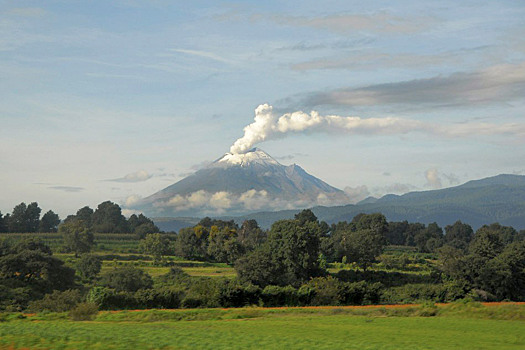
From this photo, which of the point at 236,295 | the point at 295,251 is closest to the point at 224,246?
the point at 295,251

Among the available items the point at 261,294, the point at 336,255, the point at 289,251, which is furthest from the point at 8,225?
the point at 261,294

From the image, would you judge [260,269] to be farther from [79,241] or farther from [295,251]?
[79,241]

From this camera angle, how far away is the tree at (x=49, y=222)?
6372 inches

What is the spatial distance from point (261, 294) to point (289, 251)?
72.2 feet

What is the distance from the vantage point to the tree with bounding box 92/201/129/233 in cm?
16800

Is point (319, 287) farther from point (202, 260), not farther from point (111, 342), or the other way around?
point (202, 260)

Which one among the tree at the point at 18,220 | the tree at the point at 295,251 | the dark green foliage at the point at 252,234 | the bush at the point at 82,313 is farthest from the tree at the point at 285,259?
the tree at the point at 18,220

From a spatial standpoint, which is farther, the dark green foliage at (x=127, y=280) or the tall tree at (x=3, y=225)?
the tall tree at (x=3, y=225)

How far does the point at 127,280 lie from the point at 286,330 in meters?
37.7

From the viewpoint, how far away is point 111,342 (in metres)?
22.2

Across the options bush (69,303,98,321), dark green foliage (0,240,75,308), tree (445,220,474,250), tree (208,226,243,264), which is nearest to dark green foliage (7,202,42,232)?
tree (208,226,243,264)

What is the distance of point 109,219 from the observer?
180m

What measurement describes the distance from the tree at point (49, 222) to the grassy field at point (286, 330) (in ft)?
434

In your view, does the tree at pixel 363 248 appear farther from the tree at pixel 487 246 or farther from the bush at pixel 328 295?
the bush at pixel 328 295
